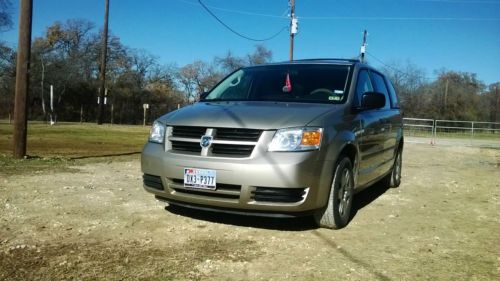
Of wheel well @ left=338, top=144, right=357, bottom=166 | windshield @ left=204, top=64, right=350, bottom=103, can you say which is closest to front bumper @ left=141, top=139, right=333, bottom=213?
wheel well @ left=338, top=144, right=357, bottom=166

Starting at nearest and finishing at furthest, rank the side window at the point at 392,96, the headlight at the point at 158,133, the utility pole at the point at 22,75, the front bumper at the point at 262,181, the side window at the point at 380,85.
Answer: the front bumper at the point at 262,181
the headlight at the point at 158,133
the side window at the point at 380,85
the side window at the point at 392,96
the utility pole at the point at 22,75

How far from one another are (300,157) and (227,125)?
0.70 m

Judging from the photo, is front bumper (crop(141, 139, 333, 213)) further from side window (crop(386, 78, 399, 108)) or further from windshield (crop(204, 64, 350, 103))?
side window (crop(386, 78, 399, 108))

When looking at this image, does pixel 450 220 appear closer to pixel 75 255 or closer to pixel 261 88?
pixel 261 88

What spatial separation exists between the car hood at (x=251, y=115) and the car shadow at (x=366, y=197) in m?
1.45

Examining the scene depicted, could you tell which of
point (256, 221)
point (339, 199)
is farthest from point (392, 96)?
point (256, 221)

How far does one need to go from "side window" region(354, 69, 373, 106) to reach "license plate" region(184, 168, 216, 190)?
188 centimetres

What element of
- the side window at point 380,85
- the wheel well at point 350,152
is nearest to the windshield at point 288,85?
the wheel well at point 350,152

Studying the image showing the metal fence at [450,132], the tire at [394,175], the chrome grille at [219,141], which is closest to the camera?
the chrome grille at [219,141]

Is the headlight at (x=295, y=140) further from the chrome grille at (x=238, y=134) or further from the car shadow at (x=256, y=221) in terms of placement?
the car shadow at (x=256, y=221)

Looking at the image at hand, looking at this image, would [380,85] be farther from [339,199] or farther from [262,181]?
[262,181]

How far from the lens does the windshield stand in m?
5.16

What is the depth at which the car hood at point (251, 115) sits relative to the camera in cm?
420

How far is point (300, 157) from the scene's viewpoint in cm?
405
